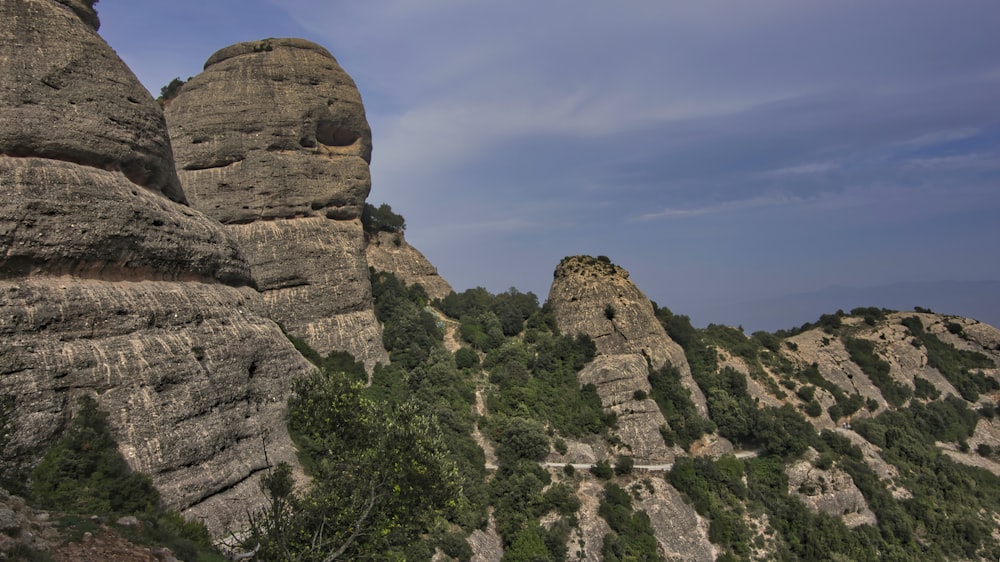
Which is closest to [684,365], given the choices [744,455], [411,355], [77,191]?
[744,455]

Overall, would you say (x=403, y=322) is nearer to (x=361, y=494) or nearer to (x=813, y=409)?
(x=361, y=494)

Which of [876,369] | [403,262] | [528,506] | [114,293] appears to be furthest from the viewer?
[876,369]

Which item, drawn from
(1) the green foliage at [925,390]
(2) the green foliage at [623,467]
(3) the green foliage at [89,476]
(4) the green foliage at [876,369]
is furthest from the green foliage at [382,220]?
(1) the green foliage at [925,390]

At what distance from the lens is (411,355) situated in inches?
1631

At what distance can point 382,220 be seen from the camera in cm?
5378

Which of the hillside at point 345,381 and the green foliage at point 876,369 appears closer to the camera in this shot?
the hillside at point 345,381

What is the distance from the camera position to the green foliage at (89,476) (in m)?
15.3

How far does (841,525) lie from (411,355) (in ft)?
102

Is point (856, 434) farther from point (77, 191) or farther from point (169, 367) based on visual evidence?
point (77, 191)

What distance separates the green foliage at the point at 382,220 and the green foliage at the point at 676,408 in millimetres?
26397

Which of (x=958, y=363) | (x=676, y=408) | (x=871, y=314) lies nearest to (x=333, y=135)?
(x=676, y=408)

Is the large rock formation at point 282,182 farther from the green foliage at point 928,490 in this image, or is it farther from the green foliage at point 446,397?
the green foliage at point 928,490

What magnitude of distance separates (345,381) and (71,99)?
48.4 ft

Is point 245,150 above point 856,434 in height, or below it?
above
